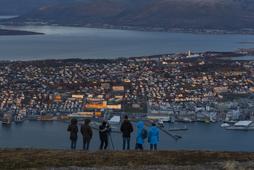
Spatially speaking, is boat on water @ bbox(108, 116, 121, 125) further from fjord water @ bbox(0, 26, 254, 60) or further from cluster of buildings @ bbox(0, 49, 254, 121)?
fjord water @ bbox(0, 26, 254, 60)

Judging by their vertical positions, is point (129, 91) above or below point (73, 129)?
below

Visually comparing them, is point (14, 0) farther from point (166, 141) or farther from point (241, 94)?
point (166, 141)

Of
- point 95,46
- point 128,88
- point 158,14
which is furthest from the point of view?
point 158,14

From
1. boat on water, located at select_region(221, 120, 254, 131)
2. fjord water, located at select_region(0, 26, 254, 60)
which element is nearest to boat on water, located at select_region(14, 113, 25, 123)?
boat on water, located at select_region(221, 120, 254, 131)

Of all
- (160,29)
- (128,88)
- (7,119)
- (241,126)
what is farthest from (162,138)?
(160,29)

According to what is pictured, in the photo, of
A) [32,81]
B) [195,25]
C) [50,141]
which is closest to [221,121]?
[50,141]

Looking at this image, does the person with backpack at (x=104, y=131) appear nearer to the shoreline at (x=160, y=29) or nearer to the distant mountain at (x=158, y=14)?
the shoreline at (x=160, y=29)

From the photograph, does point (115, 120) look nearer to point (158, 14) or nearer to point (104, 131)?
point (104, 131)
